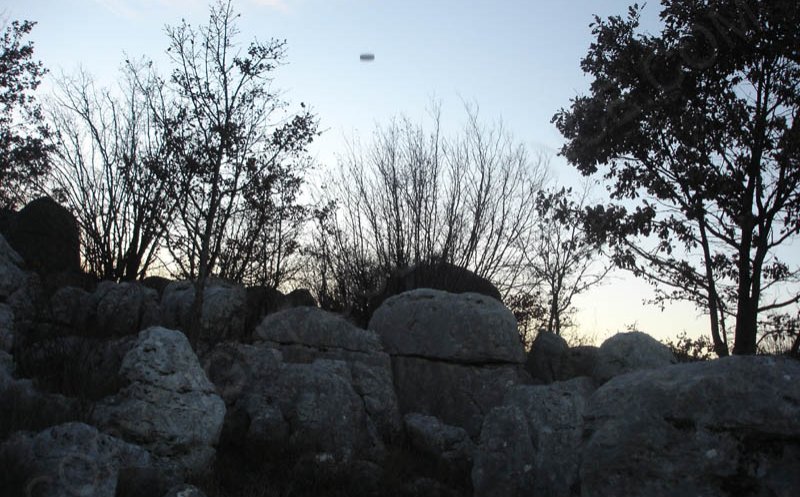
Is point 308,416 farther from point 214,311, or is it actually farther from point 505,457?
point 214,311

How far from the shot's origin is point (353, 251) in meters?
18.1

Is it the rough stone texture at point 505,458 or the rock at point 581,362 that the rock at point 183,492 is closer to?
the rough stone texture at point 505,458

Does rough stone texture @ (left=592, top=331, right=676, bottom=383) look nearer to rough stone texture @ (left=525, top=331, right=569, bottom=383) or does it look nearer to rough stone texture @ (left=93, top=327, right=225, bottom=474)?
rough stone texture @ (left=525, top=331, right=569, bottom=383)

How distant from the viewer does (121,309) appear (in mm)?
12539

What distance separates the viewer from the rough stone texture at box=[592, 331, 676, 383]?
42.0 ft

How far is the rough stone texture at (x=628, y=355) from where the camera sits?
42.0ft

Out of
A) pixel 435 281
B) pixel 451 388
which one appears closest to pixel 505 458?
pixel 451 388

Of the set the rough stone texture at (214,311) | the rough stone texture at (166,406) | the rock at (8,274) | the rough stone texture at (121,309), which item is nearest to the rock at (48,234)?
the rough stone texture at (121,309)

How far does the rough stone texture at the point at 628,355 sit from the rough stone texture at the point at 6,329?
913 cm

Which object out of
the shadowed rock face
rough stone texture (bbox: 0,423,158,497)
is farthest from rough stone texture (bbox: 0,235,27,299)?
the shadowed rock face

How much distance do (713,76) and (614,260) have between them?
308cm

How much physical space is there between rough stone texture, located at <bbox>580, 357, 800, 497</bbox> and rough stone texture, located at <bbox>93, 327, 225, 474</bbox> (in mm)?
4031

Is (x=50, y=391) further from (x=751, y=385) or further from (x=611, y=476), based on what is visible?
(x=751, y=385)

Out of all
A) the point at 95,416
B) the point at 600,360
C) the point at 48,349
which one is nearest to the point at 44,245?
the point at 48,349
